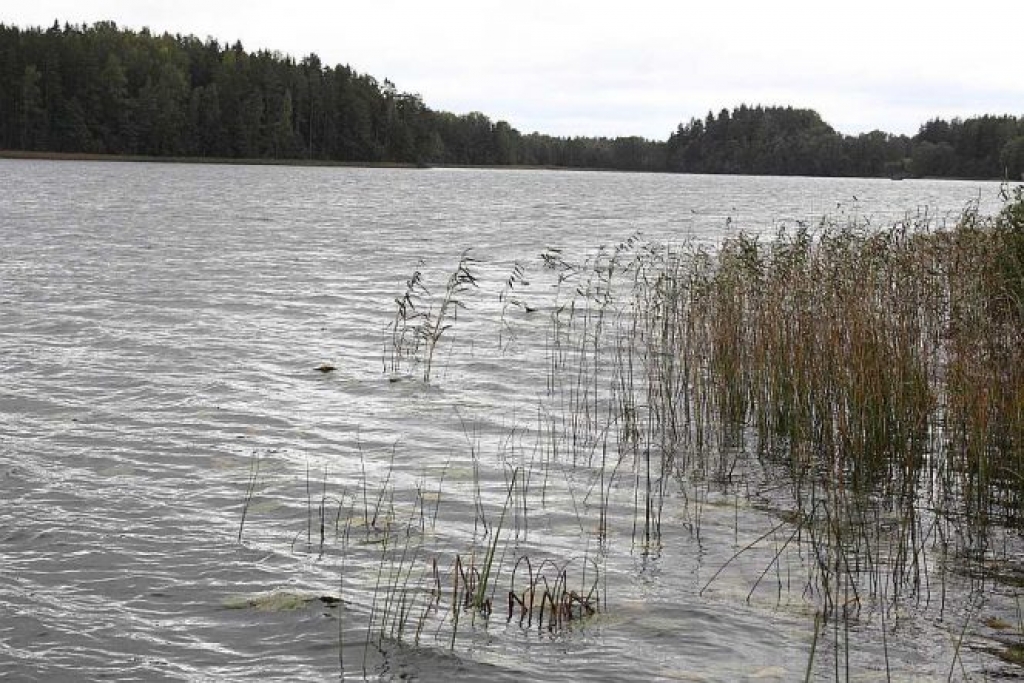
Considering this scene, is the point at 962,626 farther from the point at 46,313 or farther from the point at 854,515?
the point at 46,313

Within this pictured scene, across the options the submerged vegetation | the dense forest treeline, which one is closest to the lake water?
the submerged vegetation

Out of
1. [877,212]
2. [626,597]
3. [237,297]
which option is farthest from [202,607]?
[877,212]

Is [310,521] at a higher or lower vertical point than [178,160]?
lower

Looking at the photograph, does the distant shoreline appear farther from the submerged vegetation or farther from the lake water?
the submerged vegetation

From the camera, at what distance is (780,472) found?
36.0 ft

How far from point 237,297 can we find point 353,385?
10200mm

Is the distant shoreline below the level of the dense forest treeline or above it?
below

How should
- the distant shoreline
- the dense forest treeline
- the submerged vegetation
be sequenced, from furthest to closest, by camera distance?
the dense forest treeline → the distant shoreline → the submerged vegetation

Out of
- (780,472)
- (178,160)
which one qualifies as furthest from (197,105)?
(780,472)

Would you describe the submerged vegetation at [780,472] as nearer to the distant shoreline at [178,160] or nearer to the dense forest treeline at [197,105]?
the dense forest treeline at [197,105]

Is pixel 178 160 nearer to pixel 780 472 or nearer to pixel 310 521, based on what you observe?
pixel 780 472

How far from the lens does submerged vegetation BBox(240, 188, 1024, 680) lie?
7559 mm

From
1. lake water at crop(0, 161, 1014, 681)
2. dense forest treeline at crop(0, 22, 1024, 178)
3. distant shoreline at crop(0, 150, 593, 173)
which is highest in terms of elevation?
dense forest treeline at crop(0, 22, 1024, 178)

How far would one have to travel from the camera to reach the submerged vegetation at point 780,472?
756 cm
